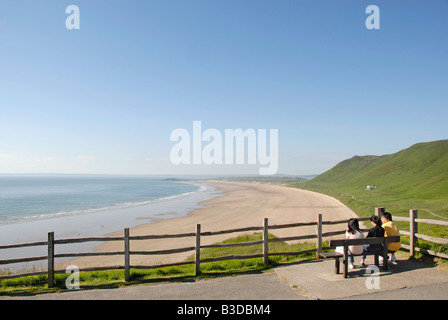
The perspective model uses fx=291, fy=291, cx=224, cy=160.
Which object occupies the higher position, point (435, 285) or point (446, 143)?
point (446, 143)

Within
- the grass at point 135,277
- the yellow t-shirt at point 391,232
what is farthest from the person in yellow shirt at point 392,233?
the grass at point 135,277

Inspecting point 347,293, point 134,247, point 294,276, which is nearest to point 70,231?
point 134,247

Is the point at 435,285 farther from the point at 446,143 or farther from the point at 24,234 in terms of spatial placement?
the point at 446,143

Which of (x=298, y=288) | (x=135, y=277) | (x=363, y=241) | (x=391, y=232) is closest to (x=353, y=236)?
(x=363, y=241)

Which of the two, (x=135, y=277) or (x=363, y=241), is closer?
(x=363, y=241)

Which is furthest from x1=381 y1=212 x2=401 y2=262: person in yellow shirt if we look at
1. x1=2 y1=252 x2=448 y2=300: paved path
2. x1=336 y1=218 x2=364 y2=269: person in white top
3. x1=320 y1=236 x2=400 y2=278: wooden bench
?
x1=336 y1=218 x2=364 y2=269: person in white top

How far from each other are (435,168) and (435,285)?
87.1 metres

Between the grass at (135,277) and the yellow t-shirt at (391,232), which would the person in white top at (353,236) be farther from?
the grass at (135,277)

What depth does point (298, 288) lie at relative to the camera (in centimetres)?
754

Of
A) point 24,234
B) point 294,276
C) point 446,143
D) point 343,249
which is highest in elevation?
point 446,143

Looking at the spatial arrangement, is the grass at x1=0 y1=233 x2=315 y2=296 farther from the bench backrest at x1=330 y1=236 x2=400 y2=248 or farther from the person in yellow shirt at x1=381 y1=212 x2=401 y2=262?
the person in yellow shirt at x1=381 y1=212 x2=401 y2=262

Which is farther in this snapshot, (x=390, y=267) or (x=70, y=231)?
(x=70, y=231)

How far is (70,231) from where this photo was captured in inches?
1065

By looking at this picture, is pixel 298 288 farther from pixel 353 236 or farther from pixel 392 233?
pixel 392 233
